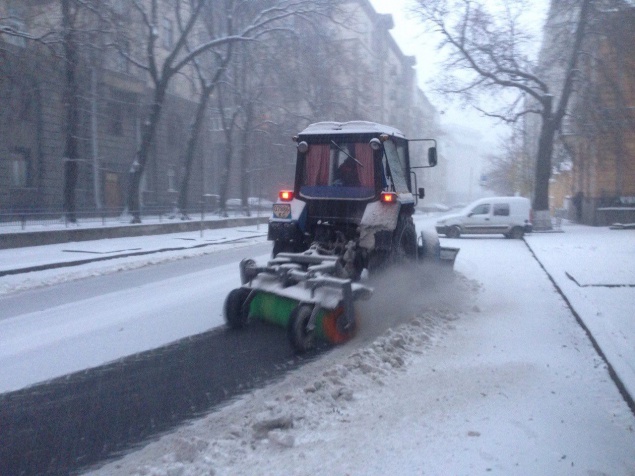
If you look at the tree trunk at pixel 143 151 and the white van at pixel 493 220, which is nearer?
the white van at pixel 493 220

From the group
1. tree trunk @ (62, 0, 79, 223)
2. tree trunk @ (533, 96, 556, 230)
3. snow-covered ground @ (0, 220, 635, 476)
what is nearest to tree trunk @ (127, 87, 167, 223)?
tree trunk @ (62, 0, 79, 223)

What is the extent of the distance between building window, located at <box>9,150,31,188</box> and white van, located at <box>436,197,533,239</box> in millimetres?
20099

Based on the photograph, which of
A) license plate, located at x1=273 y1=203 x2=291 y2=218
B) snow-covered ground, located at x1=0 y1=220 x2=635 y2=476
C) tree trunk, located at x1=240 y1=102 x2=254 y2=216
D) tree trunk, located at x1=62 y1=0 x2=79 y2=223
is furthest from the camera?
tree trunk, located at x1=240 y1=102 x2=254 y2=216

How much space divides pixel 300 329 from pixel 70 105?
19.5m

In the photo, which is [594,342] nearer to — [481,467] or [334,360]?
[334,360]

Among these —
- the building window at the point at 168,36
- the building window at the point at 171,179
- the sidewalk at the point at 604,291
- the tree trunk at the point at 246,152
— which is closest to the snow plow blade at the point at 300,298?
the sidewalk at the point at 604,291

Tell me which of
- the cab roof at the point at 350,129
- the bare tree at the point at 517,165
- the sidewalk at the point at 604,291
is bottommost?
the sidewalk at the point at 604,291

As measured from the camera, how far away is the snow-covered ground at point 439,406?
14.6 feet

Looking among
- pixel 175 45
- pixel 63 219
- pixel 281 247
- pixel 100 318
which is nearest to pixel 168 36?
pixel 175 45

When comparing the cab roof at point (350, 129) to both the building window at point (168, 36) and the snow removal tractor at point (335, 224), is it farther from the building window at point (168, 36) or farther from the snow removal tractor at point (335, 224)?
the building window at point (168, 36)

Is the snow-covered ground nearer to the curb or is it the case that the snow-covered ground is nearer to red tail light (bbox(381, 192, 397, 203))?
red tail light (bbox(381, 192, 397, 203))

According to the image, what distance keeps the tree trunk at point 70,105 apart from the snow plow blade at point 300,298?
11.9 metres

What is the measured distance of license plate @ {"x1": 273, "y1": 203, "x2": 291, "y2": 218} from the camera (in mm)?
9305

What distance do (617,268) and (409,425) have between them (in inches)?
433
